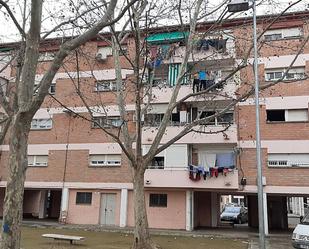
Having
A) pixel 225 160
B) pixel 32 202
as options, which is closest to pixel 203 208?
pixel 225 160

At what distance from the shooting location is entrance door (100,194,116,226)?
26.1m

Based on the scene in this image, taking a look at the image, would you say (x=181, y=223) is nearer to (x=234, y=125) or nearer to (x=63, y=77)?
(x=234, y=125)

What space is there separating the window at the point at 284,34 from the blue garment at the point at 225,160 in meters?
7.91

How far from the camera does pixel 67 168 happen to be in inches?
1082

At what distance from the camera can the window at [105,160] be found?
1049 inches

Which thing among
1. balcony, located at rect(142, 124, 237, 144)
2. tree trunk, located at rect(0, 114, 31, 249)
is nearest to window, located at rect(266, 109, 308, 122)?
balcony, located at rect(142, 124, 237, 144)

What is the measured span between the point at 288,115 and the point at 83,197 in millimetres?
14945

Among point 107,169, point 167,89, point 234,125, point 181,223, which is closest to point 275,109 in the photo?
point 234,125

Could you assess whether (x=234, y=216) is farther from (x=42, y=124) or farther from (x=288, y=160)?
(x=42, y=124)

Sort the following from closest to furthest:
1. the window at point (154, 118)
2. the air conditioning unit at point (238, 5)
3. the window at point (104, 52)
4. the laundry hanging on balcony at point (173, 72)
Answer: the air conditioning unit at point (238, 5) < the window at point (154, 118) < the laundry hanging on balcony at point (173, 72) < the window at point (104, 52)

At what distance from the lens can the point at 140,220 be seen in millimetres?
14523

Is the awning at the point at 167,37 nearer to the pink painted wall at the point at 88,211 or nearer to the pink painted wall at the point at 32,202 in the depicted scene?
the pink painted wall at the point at 88,211

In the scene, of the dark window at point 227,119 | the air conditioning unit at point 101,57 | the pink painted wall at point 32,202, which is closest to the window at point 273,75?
the dark window at point 227,119

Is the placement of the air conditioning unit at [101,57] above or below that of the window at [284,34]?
below
